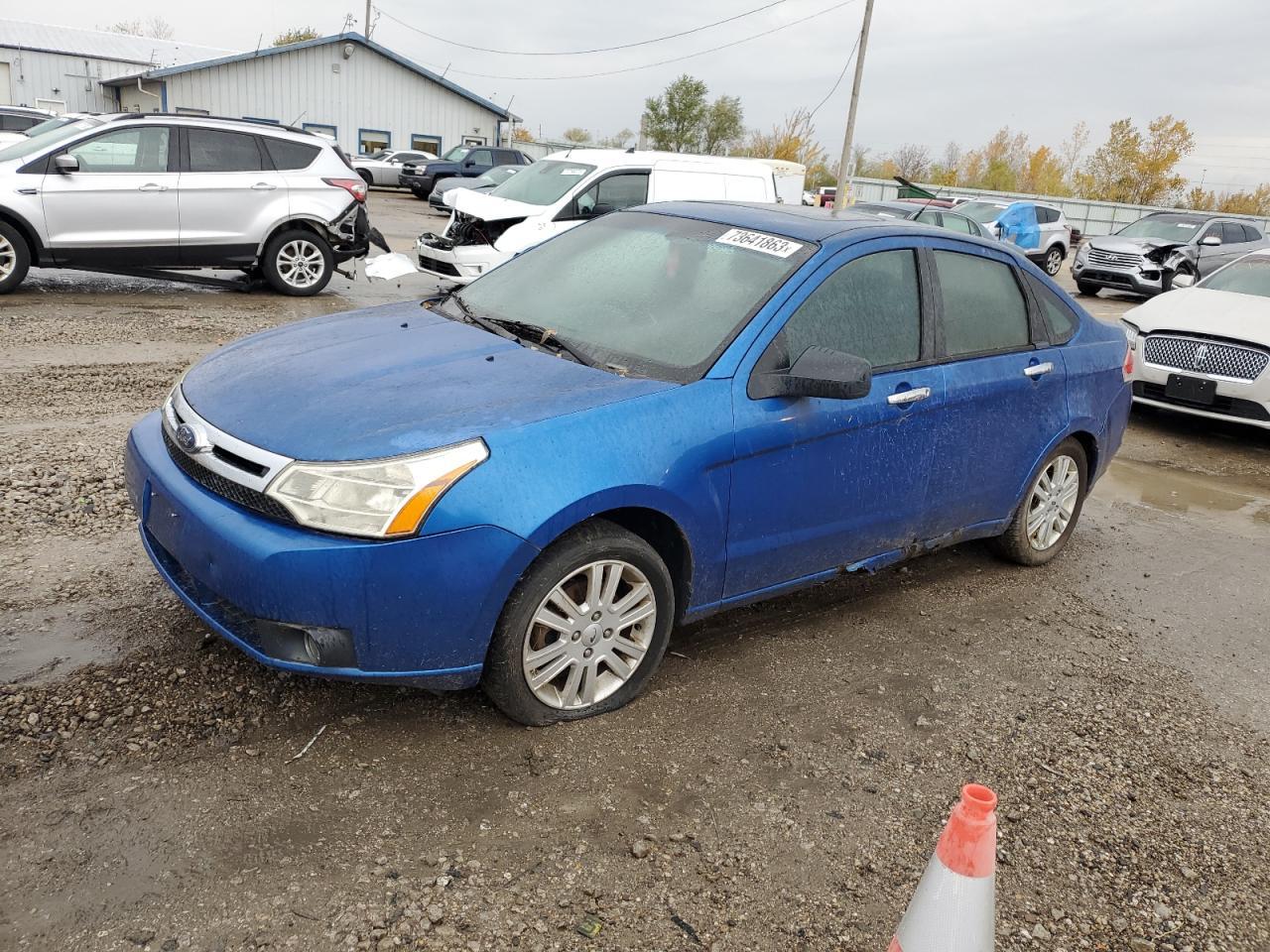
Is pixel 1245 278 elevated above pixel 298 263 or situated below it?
above

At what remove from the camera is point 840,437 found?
150 inches

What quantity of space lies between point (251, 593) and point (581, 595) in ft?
3.23

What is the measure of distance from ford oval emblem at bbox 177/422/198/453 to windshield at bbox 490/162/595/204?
9.00 meters

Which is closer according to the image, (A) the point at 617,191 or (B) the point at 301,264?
(B) the point at 301,264

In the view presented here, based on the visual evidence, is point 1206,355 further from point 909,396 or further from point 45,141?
point 45,141

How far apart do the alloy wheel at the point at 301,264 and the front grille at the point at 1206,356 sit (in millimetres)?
8502

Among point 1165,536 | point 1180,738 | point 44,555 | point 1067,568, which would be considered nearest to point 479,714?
point 44,555

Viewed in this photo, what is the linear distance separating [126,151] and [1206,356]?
10.1m

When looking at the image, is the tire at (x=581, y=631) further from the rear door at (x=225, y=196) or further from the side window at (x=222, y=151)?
the side window at (x=222, y=151)

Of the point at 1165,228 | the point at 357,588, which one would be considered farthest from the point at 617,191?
the point at 1165,228

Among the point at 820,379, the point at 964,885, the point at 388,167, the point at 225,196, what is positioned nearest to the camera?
the point at 964,885

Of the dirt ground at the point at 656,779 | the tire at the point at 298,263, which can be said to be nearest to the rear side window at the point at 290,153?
the tire at the point at 298,263

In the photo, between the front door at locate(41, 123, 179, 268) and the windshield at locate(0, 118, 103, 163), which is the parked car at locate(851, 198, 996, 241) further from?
the windshield at locate(0, 118, 103, 163)

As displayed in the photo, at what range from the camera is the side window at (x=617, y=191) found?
38.9 ft
